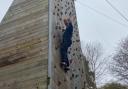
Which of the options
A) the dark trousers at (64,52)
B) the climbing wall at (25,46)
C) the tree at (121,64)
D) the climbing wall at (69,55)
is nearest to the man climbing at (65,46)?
the dark trousers at (64,52)

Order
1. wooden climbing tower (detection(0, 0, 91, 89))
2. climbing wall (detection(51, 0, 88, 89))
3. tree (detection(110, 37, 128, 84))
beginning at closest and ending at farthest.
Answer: wooden climbing tower (detection(0, 0, 91, 89)) < climbing wall (detection(51, 0, 88, 89)) < tree (detection(110, 37, 128, 84))

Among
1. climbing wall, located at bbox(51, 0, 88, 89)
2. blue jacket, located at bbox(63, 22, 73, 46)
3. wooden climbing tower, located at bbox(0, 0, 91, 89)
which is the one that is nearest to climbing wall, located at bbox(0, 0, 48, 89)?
wooden climbing tower, located at bbox(0, 0, 91, 89)

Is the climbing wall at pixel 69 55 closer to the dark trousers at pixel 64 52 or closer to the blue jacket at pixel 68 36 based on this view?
the dark trousers at pixel 64 52

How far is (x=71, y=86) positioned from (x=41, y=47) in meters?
1.41

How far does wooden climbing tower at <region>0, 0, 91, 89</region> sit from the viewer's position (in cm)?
625

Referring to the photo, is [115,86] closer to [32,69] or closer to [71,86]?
[71,86]

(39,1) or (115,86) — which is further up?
(39,1)

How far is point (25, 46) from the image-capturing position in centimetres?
731

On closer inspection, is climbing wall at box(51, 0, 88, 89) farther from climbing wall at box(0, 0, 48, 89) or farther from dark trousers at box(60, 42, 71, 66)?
climbing wall at box(0, 0, 48, 89)

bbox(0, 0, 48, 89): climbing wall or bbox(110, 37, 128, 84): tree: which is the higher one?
bbox(0, 0, 48, 89): climbing wall

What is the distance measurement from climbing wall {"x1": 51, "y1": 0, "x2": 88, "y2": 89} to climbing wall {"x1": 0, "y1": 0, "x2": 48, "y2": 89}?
282mm

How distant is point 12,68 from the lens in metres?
6.89

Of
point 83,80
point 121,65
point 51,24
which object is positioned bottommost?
point 121,65

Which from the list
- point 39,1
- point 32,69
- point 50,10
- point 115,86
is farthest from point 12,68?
point 115,86
